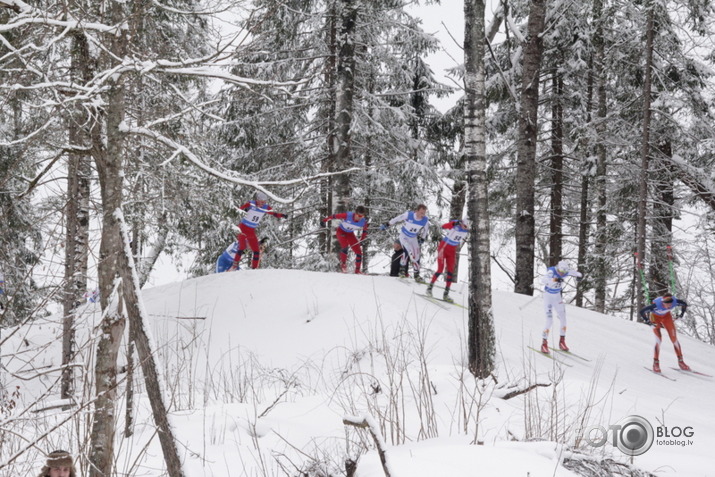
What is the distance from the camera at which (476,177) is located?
6.54 m

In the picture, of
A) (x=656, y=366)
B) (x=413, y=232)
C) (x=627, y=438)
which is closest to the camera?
(x=627, y=438)

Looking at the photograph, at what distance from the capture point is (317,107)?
16.6m

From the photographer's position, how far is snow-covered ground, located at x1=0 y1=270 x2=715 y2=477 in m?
3.40

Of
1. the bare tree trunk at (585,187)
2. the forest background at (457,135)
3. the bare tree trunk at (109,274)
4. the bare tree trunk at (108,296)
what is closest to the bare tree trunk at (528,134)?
the forest background at (457,135)

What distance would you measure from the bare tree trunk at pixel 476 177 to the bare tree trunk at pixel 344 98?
6.68m

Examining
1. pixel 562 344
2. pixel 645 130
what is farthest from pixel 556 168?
pixel 562 344

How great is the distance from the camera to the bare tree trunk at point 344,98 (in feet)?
43.3

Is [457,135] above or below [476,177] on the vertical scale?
above

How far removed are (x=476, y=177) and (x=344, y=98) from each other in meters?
7.57

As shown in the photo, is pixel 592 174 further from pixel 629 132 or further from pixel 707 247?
pixel 707 247

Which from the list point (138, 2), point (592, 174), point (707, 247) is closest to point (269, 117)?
point (592, 174)

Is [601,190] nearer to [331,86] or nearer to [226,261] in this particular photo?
[331,86]

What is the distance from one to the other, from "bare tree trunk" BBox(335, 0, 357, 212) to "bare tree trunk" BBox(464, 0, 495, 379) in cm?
668

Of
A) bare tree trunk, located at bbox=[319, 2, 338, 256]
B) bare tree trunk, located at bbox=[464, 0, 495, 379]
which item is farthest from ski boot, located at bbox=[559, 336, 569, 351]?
bare tree trunk, located at bbox=[319, 2, 338, 256]
